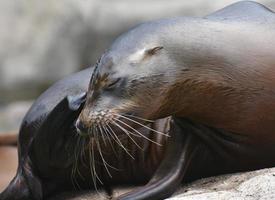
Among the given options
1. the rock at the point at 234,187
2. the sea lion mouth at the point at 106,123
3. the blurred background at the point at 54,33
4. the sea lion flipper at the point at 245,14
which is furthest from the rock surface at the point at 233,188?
the blurred background at the point at 54,33

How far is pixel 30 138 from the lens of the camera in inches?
206

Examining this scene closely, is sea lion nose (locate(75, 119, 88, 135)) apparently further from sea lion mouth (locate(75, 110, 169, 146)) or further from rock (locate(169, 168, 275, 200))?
rock (locate(169, 168, 275, 200))

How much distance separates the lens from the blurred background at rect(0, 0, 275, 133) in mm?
11531

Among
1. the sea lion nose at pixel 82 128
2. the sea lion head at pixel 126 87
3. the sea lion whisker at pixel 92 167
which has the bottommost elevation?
the sea lion whisker at pixel 92 167

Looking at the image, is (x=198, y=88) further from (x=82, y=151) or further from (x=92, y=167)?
(x=92, y=167)

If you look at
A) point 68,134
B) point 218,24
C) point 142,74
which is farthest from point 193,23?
point 68,134

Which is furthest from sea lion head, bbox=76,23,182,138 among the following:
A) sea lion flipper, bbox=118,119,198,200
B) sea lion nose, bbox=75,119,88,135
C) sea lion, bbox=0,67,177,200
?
sea lion, bbox=0,67,177,200

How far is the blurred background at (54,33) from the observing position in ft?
37.8

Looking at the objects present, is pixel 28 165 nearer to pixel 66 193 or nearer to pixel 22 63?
pixel 66 193

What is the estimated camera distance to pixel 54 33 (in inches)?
460

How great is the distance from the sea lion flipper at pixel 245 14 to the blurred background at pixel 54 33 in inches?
252

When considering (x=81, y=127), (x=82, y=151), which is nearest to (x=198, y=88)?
(x=81, y=127)

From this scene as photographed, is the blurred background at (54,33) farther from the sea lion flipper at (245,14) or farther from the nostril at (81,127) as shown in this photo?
the nostril at (81,127)

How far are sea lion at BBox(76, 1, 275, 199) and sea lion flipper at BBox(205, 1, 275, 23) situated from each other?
0.04 ft
